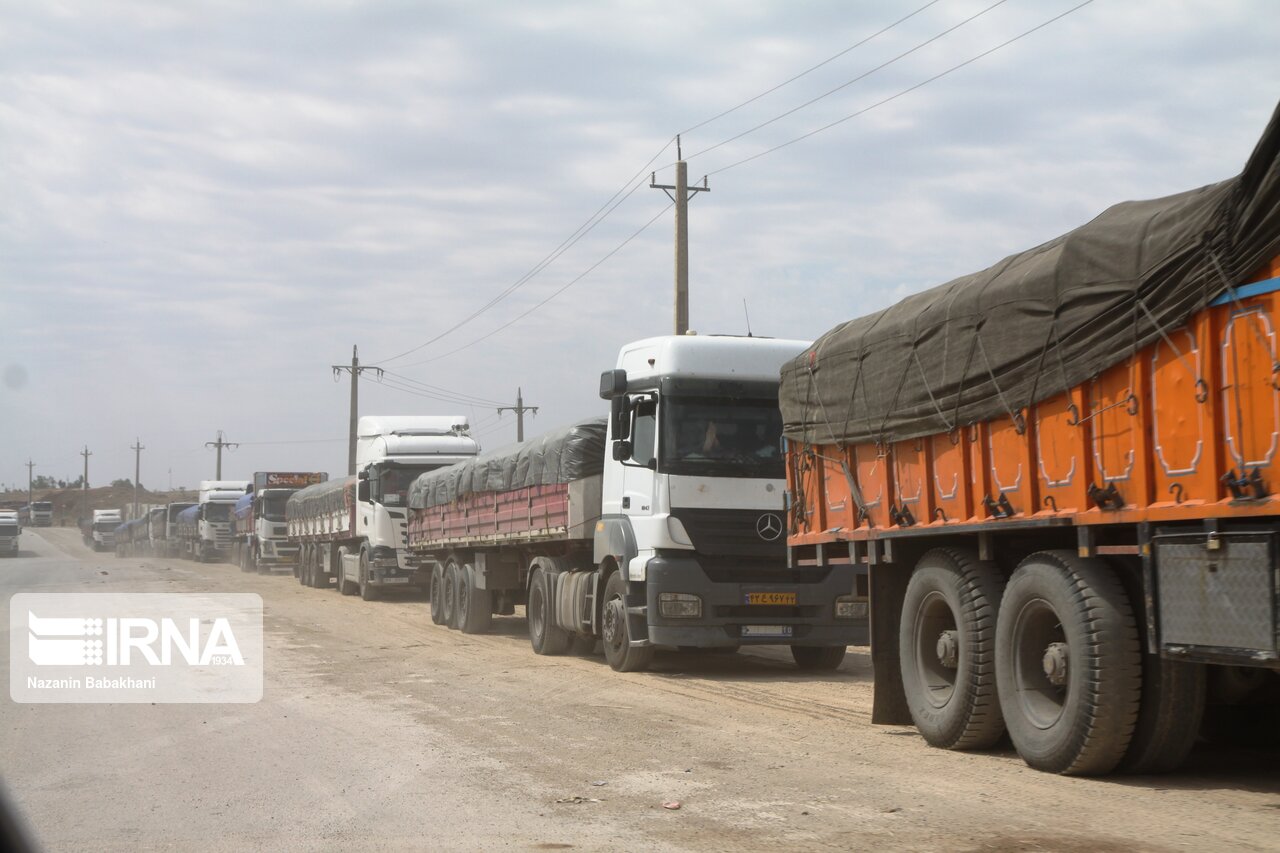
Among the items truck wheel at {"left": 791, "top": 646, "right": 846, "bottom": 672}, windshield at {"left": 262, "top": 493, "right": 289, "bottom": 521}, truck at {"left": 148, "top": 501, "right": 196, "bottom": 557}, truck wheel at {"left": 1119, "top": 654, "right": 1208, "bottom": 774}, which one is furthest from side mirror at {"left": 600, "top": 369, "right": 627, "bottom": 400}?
truck at {"left": 148, "top": 501, "right": 196, "bottom": 557}

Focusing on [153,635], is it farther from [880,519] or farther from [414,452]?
[880,519]

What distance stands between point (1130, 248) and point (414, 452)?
24709mm

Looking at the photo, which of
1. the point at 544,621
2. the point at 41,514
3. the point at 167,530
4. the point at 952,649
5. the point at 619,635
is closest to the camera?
the point at 952,649

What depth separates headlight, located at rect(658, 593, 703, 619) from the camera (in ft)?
46.1

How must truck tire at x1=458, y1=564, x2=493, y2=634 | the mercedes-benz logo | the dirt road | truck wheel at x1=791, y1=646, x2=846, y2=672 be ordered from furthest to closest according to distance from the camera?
truck tire at x1=458, y1=564, x2=493, y2=634 → truck wheel at x1=791, y1=646, x2=846, y2=672 → the mercedes-benz logo → the dirt road

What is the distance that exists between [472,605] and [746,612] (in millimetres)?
8551

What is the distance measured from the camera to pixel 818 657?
51.7ft

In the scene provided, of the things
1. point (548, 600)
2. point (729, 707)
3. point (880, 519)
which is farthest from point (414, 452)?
point (880, 519)

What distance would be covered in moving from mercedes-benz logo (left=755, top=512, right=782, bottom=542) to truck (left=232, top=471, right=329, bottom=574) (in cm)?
3299

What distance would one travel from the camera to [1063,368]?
7.83 metres

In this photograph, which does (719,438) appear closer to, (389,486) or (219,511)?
(389,486)

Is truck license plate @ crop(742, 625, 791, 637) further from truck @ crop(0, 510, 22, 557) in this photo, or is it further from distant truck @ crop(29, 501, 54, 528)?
distant truck @ crop(29, 501, 54, 528)

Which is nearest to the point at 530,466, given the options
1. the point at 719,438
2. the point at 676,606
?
the point at 719,438

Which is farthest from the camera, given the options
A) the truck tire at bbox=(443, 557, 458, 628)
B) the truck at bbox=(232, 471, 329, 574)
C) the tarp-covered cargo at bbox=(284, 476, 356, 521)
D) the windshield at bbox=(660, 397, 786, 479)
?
the truck at bbox=(232, 471, 329, 574)
